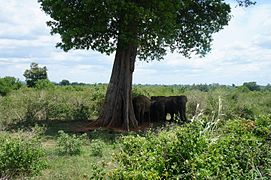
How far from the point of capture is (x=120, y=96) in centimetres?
1549

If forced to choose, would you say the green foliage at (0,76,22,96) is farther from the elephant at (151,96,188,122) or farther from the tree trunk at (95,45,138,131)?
the elephant at (151,96,188,122)

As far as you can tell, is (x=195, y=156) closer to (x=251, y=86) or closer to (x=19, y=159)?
(x=19, y=159)

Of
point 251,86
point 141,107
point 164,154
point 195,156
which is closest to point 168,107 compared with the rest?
point 141,107

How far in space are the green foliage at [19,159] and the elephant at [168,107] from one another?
1034cm

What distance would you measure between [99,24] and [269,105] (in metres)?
11.0

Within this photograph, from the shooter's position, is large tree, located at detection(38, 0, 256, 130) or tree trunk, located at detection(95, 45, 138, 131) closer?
large tree, located at detection(38, 0, 256, 130)

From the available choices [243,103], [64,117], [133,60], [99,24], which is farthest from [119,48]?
[243,103]

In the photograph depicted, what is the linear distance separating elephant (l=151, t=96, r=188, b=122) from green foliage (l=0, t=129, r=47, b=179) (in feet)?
33.9

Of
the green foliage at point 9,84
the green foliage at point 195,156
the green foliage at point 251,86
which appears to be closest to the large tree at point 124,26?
the green foliage at point 195,156

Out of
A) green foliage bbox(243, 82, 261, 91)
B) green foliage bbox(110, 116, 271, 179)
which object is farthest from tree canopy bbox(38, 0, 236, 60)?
green foliage bbox(243, 82, 261, 91)

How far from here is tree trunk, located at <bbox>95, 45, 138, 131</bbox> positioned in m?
15.1

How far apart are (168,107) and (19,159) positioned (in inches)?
433

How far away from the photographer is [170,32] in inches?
548

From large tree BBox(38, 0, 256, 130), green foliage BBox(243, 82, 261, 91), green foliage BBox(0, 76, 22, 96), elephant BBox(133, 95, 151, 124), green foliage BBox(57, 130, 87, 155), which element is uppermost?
large tree BBox(38, 0, 256, 130)
